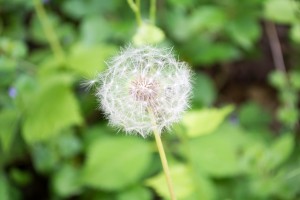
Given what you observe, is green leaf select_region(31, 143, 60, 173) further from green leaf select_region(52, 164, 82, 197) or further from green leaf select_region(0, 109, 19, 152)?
green leaf select_region(0, 109, 19, 152)

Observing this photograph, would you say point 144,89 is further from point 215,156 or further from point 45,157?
point 45,157

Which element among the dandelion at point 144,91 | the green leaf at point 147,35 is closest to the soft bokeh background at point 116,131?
the green leaf at point 147,35

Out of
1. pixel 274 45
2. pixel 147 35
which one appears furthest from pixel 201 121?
pixel 274 45

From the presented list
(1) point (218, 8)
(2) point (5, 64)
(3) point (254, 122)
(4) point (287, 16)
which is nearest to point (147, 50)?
(2) point (5, 64)

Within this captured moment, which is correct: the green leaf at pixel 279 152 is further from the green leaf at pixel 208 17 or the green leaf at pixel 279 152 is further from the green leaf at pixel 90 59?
the green leaf at pixel 90 59

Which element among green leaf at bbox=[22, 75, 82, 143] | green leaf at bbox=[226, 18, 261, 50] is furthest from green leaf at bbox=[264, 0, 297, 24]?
green leaf at bbox=[22, 75, 82, 143]

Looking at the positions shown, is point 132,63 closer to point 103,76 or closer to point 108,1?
point 103,76
